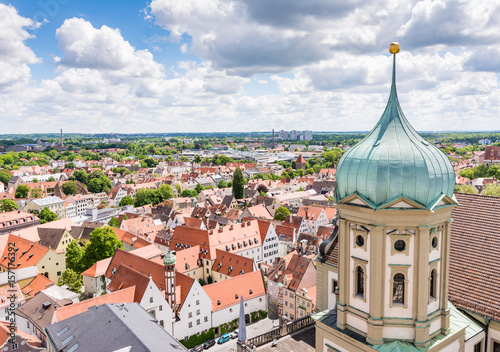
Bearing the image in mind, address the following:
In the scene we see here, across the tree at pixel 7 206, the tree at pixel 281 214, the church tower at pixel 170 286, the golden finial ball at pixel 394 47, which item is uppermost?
the golden finial ball at pixel 394 47

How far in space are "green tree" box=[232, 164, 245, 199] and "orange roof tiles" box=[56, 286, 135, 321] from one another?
83.9 metres

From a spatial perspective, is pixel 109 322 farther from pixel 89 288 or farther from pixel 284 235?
pixel 284 235

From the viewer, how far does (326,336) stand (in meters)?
16.1

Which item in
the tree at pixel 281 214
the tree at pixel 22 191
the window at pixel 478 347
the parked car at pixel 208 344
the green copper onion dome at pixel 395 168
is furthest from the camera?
the tree at pixel 22 191

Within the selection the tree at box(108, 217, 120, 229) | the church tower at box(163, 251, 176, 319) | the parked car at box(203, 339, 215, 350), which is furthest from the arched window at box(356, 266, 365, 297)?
the tree at box(108, 217, 120, 229)

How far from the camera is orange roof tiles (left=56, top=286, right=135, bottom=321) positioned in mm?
34369

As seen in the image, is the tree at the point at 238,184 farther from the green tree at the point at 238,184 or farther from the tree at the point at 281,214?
the tree at the point at 281,214

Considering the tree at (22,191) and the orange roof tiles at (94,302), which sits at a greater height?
the orange roof tiles at (94,302)

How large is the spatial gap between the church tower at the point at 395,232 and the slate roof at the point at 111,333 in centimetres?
1700

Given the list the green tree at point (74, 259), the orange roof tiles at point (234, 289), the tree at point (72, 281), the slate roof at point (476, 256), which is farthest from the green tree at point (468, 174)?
the slate roof at point (476, 256)

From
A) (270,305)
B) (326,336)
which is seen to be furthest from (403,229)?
(270,305)

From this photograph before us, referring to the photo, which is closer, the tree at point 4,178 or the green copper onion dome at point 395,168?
the green copper onion dome at point 395,168

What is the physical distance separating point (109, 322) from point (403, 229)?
23.6 m

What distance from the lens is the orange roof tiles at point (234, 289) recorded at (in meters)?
44.1
